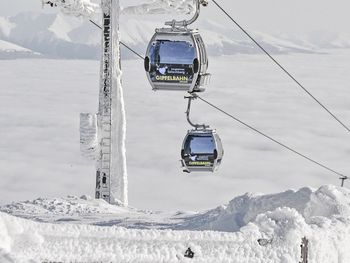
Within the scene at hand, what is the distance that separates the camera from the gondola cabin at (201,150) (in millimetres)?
18234

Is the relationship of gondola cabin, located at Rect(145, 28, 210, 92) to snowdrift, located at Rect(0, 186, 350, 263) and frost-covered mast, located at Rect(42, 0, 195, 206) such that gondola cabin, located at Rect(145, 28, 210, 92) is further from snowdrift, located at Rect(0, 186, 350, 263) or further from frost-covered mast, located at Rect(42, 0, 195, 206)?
frost-covered mast, located at Rect(42, 0, 195, 206)

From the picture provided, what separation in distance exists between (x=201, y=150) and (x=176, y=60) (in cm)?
284

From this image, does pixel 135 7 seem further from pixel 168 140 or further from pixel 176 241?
pixel 168 140

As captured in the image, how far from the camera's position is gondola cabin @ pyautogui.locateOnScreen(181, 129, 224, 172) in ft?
59.8

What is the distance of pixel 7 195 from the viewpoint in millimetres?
61719

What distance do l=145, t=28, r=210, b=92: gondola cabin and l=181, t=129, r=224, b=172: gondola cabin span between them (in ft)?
6.13

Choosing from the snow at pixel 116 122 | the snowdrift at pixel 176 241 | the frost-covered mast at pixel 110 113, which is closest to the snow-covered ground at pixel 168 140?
the snow at pixel 116 122

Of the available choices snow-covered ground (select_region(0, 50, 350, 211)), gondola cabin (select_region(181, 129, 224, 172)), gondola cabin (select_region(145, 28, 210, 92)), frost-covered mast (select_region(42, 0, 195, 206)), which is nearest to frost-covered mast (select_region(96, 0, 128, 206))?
frost-covered mast (select_region(42, 0, 195, 206))

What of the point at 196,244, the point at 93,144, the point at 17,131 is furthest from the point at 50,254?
the point at 17,131

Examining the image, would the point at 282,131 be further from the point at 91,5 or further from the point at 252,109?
the point at 91,5

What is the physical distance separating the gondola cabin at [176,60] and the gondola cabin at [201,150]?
6.13ft

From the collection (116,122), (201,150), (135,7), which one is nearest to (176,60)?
(201,150)

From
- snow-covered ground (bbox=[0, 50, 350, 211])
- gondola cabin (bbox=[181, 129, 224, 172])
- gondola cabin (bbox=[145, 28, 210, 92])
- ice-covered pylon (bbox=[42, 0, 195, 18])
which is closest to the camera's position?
gondola cabin (bbox=[145, 28, 210, 92])

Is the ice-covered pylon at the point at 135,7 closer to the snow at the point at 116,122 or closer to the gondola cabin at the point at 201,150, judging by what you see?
the snow at the point at 116,122
